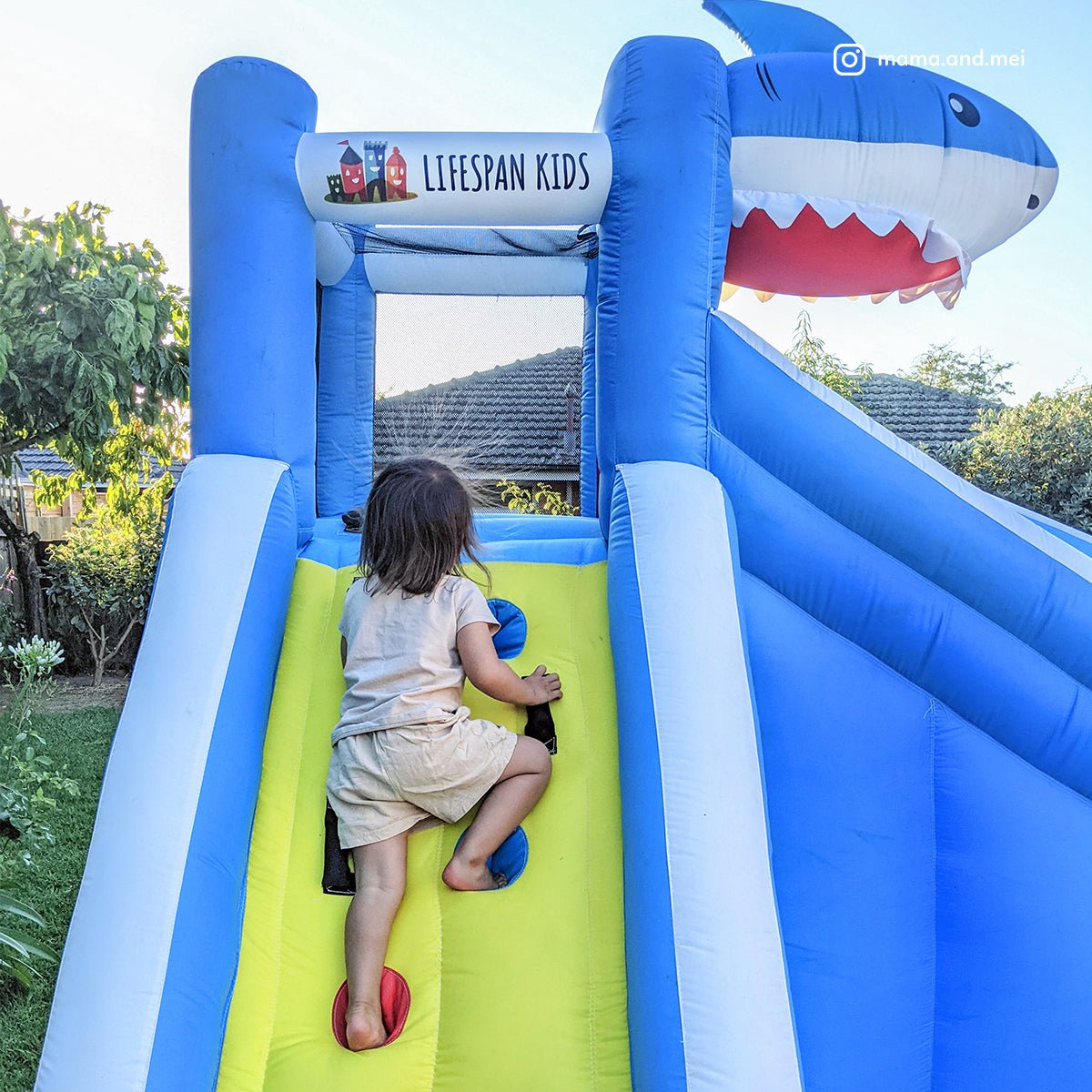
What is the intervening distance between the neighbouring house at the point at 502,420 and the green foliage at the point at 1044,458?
454 cm

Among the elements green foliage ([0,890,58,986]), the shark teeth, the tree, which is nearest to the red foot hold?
green foliage ([0,890,58,986])

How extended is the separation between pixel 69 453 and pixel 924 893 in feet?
16.5

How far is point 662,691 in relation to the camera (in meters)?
1.71

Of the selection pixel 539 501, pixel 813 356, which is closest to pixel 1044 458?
pixel 813 356

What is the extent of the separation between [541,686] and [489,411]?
160cm

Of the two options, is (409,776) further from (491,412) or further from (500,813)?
(491,412)

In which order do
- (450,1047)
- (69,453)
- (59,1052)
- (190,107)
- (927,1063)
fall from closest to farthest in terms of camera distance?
1. (59,1052)
2. (450,1047)
3. (927,1063)
4. (190,107)
5. (69,453)

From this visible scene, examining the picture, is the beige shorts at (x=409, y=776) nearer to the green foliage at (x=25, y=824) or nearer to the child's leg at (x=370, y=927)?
the child's leg at (x=370, y=927)

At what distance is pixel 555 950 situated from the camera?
1.63 m

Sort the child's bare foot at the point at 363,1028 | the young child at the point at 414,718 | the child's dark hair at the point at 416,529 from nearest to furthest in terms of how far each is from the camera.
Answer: the child's bare foot at the point at 363,1028 → the young child at the point at 414,718 → the child's dark hair at the point at 416,529

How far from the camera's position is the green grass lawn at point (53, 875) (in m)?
2.64

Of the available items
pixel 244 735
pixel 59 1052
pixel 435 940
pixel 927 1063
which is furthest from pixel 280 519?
pixel 927 1063

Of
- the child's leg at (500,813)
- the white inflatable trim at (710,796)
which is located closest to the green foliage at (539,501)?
the white inflatable trim at (710,796)

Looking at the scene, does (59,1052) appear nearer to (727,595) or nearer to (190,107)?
(727,595)
